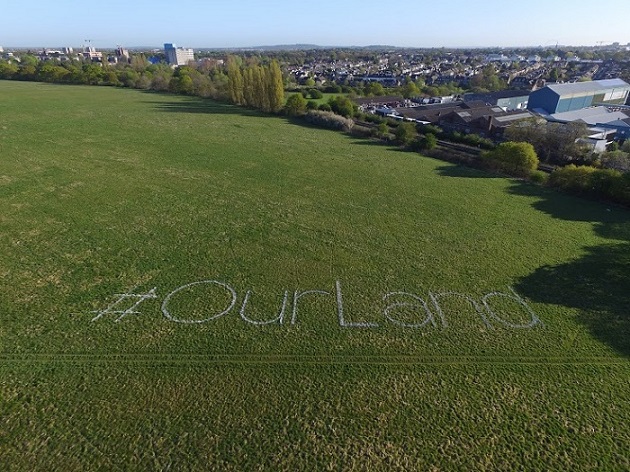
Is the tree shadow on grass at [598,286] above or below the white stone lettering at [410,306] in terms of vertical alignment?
below

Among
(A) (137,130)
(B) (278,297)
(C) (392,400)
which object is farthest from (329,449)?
(A) (137,130)

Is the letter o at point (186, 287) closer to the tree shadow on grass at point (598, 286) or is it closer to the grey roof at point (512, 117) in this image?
the tree shadow on grass at point (598, 286)

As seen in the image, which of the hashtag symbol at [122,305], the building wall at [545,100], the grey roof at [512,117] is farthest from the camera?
the building wall at [545,100]

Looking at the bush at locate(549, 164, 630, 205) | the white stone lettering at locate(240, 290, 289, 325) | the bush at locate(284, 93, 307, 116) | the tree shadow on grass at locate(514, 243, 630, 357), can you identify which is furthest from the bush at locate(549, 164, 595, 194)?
the bush at locate(284, 93, 307, 116)

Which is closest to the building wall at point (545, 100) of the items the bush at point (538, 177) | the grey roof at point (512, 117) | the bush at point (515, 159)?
the grey roof at point (512, 117)

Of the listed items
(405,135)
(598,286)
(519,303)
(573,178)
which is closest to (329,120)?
(405,135)

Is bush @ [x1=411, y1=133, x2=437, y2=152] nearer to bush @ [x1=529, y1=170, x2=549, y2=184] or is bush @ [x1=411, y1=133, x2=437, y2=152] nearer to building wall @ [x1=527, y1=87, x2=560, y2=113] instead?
bush @ [x1=529, y1=170, x2=549, y2=184]
